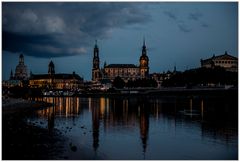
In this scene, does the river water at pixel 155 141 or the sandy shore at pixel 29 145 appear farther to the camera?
the river water at pixel 155 141

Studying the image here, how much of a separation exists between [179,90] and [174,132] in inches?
2384

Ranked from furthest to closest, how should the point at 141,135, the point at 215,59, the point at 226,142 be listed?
the point at 215,59 < the point at 141,135 < the point at 226,142

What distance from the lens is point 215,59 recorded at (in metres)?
148

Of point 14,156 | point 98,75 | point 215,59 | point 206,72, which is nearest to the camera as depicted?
point 14,156

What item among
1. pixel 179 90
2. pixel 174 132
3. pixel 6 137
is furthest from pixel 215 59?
pixel 6 137

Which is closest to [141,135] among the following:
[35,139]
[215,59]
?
[35,139]

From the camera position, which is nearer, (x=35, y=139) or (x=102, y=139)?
(x=35, y=139)

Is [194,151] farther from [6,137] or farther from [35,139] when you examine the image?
[6,137]

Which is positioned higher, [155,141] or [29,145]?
[29,145]

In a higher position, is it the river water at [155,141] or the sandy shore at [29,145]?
the sandy shore at [29,145]

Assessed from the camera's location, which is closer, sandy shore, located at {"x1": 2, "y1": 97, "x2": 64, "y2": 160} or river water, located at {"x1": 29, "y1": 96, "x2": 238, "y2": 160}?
sandy shore, located at {"x1": 2, "y1": 97, "x2": 64, "y2": 160}

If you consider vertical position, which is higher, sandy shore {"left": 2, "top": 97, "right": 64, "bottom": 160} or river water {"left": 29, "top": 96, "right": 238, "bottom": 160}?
sandy shore {"left": 2, "top": 97, "right": 64, "bottom": 160}

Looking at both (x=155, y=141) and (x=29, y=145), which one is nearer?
(x=29, y=145)

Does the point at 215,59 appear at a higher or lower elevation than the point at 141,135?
higher
